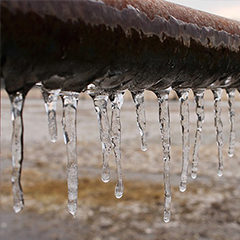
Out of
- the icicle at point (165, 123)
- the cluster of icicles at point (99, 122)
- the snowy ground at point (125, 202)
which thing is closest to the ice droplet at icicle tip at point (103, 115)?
the cluster of icicles at point (99, 122)

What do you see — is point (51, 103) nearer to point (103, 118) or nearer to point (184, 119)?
point (103, 118)

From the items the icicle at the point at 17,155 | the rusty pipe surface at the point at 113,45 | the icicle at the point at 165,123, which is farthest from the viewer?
the icicle at the point at 165,123

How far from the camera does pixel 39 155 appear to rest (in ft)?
30.6

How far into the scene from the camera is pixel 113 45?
1.92 ft

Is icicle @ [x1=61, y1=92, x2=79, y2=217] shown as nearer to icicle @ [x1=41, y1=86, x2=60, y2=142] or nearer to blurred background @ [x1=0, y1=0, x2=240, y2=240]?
icicle @ [x1=41, y1=86, x2=60, y2=142]

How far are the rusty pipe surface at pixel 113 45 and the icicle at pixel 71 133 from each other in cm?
7

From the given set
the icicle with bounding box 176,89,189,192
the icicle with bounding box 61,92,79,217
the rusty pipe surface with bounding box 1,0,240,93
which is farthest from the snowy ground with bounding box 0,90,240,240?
the rusty pipe surface with bounding box 1,0,240,93

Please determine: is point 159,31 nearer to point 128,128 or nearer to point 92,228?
point 92,228

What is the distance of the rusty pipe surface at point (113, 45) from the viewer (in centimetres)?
48

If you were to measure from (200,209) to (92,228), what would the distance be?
1.56 m

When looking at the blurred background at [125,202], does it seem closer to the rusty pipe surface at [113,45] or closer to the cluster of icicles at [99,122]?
the cluster of icicles at [99,122]

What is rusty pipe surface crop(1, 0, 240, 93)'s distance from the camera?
482 millimetres

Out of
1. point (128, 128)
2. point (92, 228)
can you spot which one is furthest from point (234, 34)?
point (128, 128)

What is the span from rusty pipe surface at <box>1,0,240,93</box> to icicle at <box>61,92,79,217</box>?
0.07 meters
